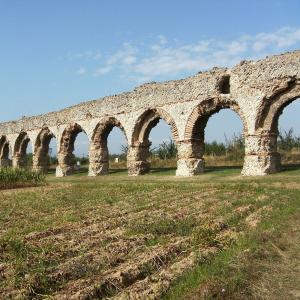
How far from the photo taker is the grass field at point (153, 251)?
4.05 m

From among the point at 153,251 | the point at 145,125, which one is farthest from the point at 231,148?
the point at 153,251

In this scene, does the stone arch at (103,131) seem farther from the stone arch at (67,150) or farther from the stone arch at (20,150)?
the stone arch at (20,150)

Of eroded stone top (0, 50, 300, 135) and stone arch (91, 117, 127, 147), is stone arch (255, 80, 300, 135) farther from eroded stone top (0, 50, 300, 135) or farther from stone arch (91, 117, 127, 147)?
stone arch (91, 117, 127, 147)

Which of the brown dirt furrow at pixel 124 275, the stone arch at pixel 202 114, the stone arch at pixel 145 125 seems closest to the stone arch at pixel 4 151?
the stone arch at pixel 145 125

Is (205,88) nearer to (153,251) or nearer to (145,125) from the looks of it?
(145,125)

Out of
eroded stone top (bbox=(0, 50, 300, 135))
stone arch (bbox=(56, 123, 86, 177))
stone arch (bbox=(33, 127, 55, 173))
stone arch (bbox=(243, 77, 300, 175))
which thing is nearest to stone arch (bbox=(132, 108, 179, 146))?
eroded stone top (bbox=(0, 50, 300, 135))

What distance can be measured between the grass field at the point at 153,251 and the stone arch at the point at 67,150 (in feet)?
58.3

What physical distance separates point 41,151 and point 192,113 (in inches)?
562

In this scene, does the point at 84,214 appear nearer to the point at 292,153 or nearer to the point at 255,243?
the point at 255,243

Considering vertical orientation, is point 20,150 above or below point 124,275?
above

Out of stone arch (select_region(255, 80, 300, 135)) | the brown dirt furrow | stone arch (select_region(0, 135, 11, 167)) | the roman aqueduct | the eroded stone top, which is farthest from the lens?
stone arch (select_region(0, 135, 11, 167))

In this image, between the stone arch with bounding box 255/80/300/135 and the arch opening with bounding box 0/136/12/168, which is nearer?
the stone arch with bounding box 255/80/300/135

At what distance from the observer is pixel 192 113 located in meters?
19.5

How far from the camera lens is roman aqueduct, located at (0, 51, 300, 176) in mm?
16797
